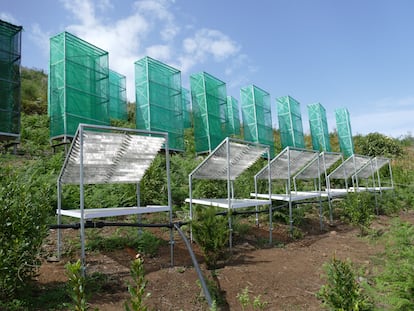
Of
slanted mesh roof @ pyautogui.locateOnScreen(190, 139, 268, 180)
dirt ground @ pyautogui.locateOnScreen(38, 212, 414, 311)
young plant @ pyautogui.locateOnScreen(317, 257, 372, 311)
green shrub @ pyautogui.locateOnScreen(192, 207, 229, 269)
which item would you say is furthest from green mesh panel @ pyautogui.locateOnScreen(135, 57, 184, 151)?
young plant @ pyautogui.locateOnScreen(317, 257, 372, 311)

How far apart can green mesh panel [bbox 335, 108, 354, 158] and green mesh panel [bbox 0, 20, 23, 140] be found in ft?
75.4

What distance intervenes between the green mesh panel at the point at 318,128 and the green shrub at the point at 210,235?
2242 centimetres

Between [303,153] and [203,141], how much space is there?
9823mm

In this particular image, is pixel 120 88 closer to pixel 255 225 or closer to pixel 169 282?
pixel 255 225

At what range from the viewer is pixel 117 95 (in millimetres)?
19609

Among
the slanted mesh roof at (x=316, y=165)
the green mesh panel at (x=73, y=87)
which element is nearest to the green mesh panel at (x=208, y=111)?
the green mesh panel at (x=73, y=87)

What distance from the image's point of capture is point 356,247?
5836 mm

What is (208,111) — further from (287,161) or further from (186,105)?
(287,161)

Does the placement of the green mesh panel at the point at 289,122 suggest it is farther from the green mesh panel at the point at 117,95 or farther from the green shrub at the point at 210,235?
the green shrub at the point at 210,235

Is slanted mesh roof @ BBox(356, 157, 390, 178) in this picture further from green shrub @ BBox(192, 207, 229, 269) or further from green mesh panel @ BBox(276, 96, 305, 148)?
green mesh panel @ BBox(276, 96, 305, 148)

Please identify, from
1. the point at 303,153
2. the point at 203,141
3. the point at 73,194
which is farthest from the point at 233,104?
the point at 73,194

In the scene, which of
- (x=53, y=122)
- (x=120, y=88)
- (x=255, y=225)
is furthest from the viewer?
(x=120, y=88)

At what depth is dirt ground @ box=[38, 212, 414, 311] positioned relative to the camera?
10.1 feet

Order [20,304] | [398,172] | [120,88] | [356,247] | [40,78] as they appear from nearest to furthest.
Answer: [20,304], [356,247], [398,172], [120,88], [40,78]
